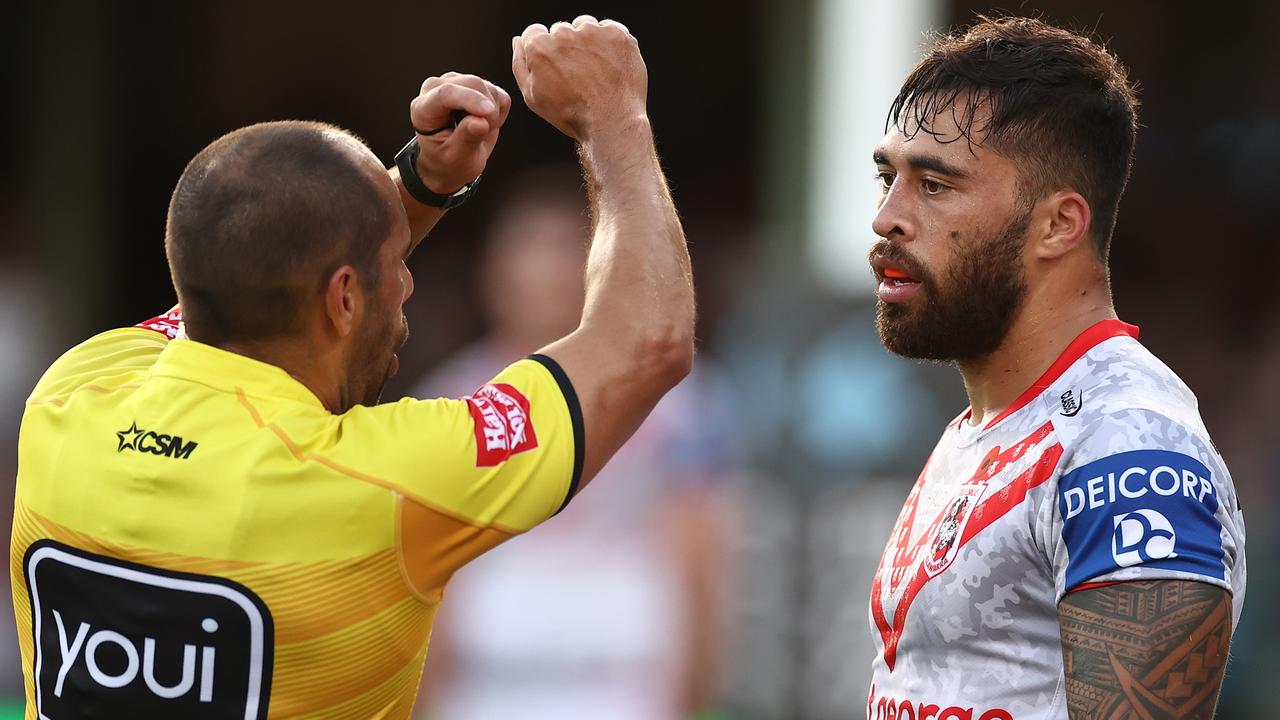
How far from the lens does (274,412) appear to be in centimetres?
269

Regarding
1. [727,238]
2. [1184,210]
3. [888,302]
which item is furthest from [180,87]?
[888,302]

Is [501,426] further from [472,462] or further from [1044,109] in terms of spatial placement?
[1044,109]

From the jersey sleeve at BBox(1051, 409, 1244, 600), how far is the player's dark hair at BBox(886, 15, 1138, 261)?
1.70 feet

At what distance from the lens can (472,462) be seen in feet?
8.70

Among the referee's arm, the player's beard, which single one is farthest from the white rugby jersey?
the referee's arm

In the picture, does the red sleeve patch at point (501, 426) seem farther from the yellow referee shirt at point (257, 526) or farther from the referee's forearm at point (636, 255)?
the referee's forearm at point (636, 255)

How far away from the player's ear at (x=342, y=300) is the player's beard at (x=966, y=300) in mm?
1080

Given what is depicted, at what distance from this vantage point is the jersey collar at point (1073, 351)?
3.01 metres

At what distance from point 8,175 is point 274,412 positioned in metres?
9.91

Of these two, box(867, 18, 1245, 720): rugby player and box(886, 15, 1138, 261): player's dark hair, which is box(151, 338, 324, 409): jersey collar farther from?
box(886, 15, 1138, 261): player's dark hair

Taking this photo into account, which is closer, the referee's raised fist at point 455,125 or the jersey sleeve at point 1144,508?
the jersey sleeve at point 1144,508

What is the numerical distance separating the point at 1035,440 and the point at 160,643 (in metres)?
1.57

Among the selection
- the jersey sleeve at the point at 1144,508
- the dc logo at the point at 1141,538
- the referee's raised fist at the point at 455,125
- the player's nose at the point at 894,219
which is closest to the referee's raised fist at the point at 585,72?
the referee's raised fist at the point at 455,125

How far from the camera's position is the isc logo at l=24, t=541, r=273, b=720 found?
2.58 meters
